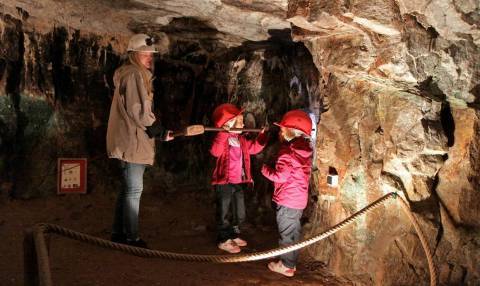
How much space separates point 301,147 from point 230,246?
1.62 metres

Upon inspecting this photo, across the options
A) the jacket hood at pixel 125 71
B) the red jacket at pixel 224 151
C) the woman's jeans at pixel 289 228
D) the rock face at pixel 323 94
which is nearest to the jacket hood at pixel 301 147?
the rock face at pixel 323 94

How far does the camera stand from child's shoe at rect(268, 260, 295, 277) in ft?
13.9

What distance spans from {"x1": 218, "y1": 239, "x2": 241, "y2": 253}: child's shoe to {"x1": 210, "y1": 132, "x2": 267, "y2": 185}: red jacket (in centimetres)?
78

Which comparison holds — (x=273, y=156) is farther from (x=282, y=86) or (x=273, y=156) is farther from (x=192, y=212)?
(x=192, y=212)

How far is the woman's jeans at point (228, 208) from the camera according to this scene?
188 inches

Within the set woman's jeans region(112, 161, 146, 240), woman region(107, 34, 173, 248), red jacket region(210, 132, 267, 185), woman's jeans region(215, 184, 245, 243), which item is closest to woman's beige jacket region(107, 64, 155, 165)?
woman region(107, 34, 173, 248)

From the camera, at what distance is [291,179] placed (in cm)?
416

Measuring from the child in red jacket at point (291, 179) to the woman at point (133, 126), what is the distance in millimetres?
1278

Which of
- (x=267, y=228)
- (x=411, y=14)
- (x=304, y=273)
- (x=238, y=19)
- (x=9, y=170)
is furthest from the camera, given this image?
(x=267, y=228)

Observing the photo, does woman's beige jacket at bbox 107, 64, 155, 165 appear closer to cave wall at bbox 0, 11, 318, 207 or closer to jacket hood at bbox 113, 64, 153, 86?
jacket hood at bbox 113, 64, 153, 86

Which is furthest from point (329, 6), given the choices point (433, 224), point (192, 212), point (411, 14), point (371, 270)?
point (192, 212)

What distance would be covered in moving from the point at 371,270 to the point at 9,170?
4920 mm

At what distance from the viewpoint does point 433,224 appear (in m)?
3.56

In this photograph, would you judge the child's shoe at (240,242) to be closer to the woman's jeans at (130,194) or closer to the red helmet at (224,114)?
the woman's jeans at (130,194)
